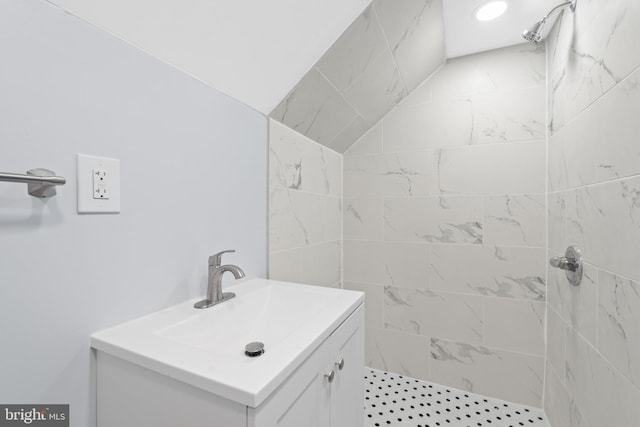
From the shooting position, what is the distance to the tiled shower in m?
0.95

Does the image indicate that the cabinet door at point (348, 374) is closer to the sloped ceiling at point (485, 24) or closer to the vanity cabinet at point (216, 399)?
the vanity cabinet at point (216, 399)

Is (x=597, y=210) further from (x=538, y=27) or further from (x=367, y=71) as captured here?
(x=367, y=71)

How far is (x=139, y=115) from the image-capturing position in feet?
2.61

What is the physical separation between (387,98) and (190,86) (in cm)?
120

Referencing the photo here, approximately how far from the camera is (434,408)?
157cm

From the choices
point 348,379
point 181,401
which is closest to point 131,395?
point 181,401

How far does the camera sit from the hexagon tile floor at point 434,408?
1.47 metres

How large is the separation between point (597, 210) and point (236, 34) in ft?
4.42

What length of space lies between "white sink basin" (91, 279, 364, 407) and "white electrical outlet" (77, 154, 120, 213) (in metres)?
0.31

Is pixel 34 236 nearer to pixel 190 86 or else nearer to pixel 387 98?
pixel 190 86

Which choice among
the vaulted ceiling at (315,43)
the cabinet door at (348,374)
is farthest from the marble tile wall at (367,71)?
the cabinet door at (348,374)

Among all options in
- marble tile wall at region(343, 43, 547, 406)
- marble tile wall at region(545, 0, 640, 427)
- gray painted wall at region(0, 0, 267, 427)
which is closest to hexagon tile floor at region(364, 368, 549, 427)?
marble tile wall at region(343, 43, 547, 406)

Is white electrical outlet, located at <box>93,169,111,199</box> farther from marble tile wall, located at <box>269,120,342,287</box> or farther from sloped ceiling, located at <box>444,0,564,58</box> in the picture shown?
sloped ceiling, located at <box>444,0,564,58</box>

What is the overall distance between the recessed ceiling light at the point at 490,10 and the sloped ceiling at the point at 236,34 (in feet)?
2.14
